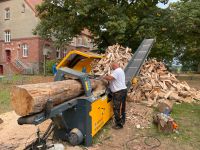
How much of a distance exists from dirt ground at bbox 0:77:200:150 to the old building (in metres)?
27.0

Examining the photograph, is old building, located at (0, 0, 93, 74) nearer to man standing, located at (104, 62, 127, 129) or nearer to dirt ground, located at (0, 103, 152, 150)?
dirt ground, located at (0, 103, 152, 150)

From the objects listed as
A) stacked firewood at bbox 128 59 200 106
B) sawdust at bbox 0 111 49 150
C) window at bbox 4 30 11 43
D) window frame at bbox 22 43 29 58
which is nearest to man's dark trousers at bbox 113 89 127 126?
sawdust at bbox 0 111 49 150

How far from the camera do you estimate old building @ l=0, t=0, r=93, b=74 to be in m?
35.8

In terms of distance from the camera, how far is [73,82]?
6.35 meters

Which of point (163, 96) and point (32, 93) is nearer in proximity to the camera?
point (32, 93)

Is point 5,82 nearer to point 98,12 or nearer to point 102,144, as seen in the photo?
point 98,12

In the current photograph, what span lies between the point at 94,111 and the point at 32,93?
2020 millimetres

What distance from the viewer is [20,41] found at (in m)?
37.7

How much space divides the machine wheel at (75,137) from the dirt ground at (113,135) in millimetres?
127

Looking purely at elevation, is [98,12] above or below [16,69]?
above

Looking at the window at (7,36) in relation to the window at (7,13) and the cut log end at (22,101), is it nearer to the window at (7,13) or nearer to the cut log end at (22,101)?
the window at (7,13)

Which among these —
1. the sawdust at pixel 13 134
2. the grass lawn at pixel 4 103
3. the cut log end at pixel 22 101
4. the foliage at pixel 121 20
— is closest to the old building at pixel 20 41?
the foliage at pixel 121 20

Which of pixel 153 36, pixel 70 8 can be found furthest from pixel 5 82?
pixel 153 36

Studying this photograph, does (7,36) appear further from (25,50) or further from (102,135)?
(102,135)
